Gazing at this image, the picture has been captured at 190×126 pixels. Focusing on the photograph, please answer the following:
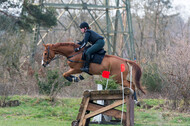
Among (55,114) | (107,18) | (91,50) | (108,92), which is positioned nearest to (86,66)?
(91,50)

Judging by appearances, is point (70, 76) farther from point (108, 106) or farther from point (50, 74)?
point (50, 74)

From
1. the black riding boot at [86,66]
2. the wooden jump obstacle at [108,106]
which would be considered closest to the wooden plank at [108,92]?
the wooden jump obstacle at [108,106]

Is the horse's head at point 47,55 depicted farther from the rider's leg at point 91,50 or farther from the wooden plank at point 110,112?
the wooden plank at point 110,112

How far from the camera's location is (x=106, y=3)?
2247 cm

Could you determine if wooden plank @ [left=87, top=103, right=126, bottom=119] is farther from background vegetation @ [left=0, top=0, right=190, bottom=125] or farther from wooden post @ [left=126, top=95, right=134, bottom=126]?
background vegetation @ [left=0, top=0, right=190, bottom=125]

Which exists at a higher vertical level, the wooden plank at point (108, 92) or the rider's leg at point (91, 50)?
the rider's leg at point (91, 50)

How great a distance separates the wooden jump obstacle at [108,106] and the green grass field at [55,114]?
92.0 inches

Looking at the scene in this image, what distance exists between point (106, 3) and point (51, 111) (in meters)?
11.6

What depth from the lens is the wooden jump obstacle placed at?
7141 mm

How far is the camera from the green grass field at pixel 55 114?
1027 cm

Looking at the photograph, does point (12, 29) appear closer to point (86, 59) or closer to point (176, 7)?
point (86, 59)

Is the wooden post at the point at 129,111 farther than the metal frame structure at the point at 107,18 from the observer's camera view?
No

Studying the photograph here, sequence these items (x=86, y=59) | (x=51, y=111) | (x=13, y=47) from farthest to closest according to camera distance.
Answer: (x=13, y=47) < (x=51, y=111) < (x=86, y=59)

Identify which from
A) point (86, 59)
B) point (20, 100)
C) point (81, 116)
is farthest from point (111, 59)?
point (20, 100)
